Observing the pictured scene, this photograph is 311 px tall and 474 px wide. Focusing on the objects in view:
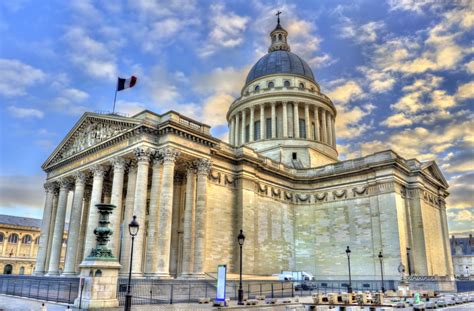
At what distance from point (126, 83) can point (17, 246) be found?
218 ft

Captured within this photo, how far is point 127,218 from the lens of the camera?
3073cm

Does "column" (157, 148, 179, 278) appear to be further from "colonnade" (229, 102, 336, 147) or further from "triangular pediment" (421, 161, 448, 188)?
"triangular pediment" (421, 161, 448, 188)

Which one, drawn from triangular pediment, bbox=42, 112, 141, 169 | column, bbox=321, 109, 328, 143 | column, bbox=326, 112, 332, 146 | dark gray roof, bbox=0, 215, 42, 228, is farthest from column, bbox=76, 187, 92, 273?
dark gray roof, bbox=0, 215, 42, 228

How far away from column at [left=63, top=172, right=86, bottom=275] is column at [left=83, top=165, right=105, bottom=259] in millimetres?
2405

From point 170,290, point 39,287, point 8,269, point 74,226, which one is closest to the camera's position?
point 170,290

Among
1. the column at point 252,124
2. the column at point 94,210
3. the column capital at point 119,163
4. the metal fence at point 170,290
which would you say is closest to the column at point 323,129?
the column at point 252,124

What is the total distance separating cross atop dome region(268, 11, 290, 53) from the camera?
221ft

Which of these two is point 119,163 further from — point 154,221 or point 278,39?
point 278,39

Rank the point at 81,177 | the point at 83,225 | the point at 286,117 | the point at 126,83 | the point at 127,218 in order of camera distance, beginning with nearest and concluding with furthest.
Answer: the point at 127,218 < the point at 126,83 < the point at 81,177 < the point at 83,225 < the point at 286,117

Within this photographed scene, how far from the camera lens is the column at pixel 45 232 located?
40906 mm

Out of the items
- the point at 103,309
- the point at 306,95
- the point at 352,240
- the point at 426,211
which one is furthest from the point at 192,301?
the point at 306,95

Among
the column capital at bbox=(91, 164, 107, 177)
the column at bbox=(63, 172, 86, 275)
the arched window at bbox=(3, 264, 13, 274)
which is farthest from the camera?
the arched window at bbox=(3, 264, 13, 274)

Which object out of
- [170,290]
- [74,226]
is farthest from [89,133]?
[170,290]

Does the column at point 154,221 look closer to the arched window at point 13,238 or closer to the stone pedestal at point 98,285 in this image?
the stone pedestal at point 98,285
